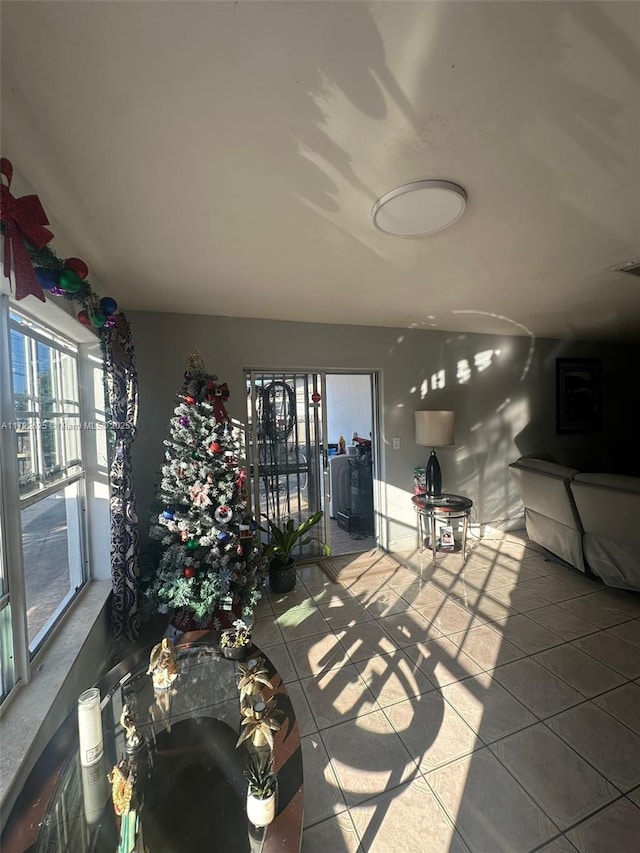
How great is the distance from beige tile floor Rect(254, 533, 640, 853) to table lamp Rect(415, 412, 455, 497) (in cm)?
103

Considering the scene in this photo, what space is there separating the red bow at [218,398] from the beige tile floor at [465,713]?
1.62 m

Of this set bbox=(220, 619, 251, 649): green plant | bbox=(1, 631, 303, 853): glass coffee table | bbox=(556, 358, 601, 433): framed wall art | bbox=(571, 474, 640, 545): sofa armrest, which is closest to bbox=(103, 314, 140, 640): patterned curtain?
bbox=(1, 631, 303, 853): glass coffee table

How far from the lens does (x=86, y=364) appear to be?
2.14 m

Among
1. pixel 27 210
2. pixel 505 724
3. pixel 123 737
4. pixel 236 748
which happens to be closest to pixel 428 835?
pixel 505 724

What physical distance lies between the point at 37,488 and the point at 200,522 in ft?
3.19

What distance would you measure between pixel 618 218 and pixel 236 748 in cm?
281

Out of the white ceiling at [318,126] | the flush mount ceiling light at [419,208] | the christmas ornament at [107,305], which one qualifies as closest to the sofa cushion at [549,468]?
the white ceiling at [318,126]

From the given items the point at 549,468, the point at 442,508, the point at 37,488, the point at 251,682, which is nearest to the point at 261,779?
the point at 251,682

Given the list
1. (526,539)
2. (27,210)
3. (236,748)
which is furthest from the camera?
(526,539)

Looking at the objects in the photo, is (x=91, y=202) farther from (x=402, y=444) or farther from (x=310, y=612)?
(x=402, y=444)

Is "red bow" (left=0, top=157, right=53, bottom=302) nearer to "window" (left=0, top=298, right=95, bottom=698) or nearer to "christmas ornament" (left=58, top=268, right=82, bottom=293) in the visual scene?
"christmas ornament" (left=58, top=268, right=82, bottom=293)

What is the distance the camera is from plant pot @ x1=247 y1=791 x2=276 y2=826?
35.1 inches

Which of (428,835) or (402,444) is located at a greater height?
(402,444)

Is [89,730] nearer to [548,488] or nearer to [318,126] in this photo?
[318,126]
